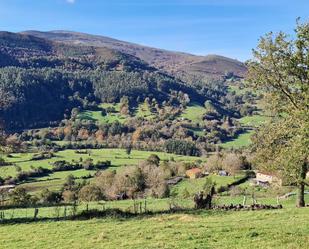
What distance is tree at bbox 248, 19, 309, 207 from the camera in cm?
3200

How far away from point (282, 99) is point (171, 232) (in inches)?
620

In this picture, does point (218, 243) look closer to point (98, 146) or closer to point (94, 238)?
point (94, 238)

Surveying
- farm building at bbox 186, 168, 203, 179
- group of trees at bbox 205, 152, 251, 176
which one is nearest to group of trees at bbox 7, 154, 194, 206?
farm building at bbox 186, 168, 203, 179

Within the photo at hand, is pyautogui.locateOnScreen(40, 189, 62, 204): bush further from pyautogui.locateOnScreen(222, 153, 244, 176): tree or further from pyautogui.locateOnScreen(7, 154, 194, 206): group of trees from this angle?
pyautogui.locateOnScreen(222, 153, 244, 176): tree

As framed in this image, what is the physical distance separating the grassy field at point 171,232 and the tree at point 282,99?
4354 millimetres

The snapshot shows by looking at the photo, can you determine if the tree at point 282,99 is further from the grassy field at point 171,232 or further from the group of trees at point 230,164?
the group of trees at point 230,164

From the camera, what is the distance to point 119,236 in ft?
78.3

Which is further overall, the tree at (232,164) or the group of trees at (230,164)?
the group of trees at (230,164)

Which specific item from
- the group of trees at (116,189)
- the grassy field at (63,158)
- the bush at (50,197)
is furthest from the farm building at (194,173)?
the bush at (50,197)

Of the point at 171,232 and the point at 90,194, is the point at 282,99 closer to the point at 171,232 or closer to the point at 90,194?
the point at 171,232

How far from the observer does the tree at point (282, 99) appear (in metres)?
32.0

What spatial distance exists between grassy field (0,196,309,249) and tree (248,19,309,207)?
14.3 ft

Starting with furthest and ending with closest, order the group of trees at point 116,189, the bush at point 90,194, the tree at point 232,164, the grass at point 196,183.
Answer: the tree at point 232,164 < the grass at point 196,183 < the group of trees at point 116,189 < the bush at point 90,194

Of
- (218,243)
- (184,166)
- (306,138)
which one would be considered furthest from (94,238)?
(184,166)
